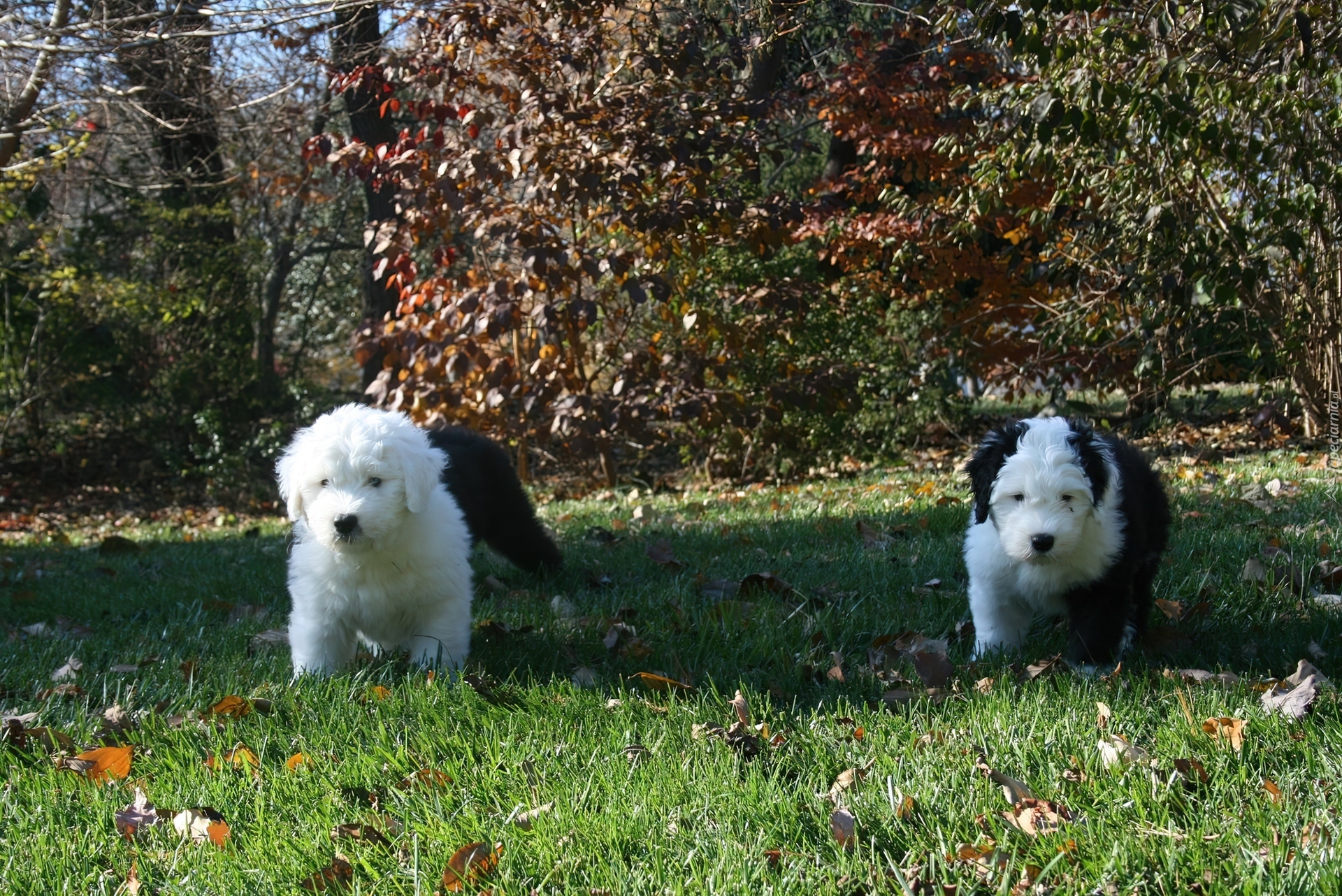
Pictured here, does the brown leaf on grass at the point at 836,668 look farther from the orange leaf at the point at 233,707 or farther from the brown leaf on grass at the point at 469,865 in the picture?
the orange leaf at the point at 233,707

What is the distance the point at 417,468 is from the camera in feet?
12.8

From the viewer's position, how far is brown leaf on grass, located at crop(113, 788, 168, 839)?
2.59 meters

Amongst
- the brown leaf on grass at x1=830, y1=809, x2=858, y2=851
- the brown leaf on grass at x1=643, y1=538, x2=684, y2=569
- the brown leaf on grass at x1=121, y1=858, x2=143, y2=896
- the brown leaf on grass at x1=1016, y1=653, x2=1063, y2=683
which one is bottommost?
the brown leaf on grass at x1=643, y1=538, x2=684, y2=569

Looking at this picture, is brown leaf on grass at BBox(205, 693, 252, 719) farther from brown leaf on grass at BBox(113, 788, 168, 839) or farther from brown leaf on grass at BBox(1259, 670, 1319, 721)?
brown leaf on grass at BBox(1259, 670, 1319, 721)

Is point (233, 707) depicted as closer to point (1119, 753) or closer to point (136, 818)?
point (136, 818)

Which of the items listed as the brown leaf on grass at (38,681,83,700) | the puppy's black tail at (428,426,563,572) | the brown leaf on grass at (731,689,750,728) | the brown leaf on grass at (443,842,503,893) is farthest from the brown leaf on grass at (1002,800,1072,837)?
the puppy's black tail at (428,426,563,572)

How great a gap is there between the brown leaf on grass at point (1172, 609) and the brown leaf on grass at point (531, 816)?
253cm

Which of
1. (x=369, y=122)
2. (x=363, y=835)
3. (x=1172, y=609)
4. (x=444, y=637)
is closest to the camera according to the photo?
(x=363, y=835)

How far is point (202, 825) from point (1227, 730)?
245 centimetres

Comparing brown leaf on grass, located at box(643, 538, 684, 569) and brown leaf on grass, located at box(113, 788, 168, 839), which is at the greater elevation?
brown leaf on grass, located at box(113, 788, 168, 839)

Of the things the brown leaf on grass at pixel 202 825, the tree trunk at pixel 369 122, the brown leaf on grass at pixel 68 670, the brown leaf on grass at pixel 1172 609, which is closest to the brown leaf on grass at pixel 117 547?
the tree trunk at pixel 369 122

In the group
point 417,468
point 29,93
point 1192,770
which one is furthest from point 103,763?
point 29,93

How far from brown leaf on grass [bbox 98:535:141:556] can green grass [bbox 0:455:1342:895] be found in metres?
2.93

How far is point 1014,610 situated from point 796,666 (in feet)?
2.71
